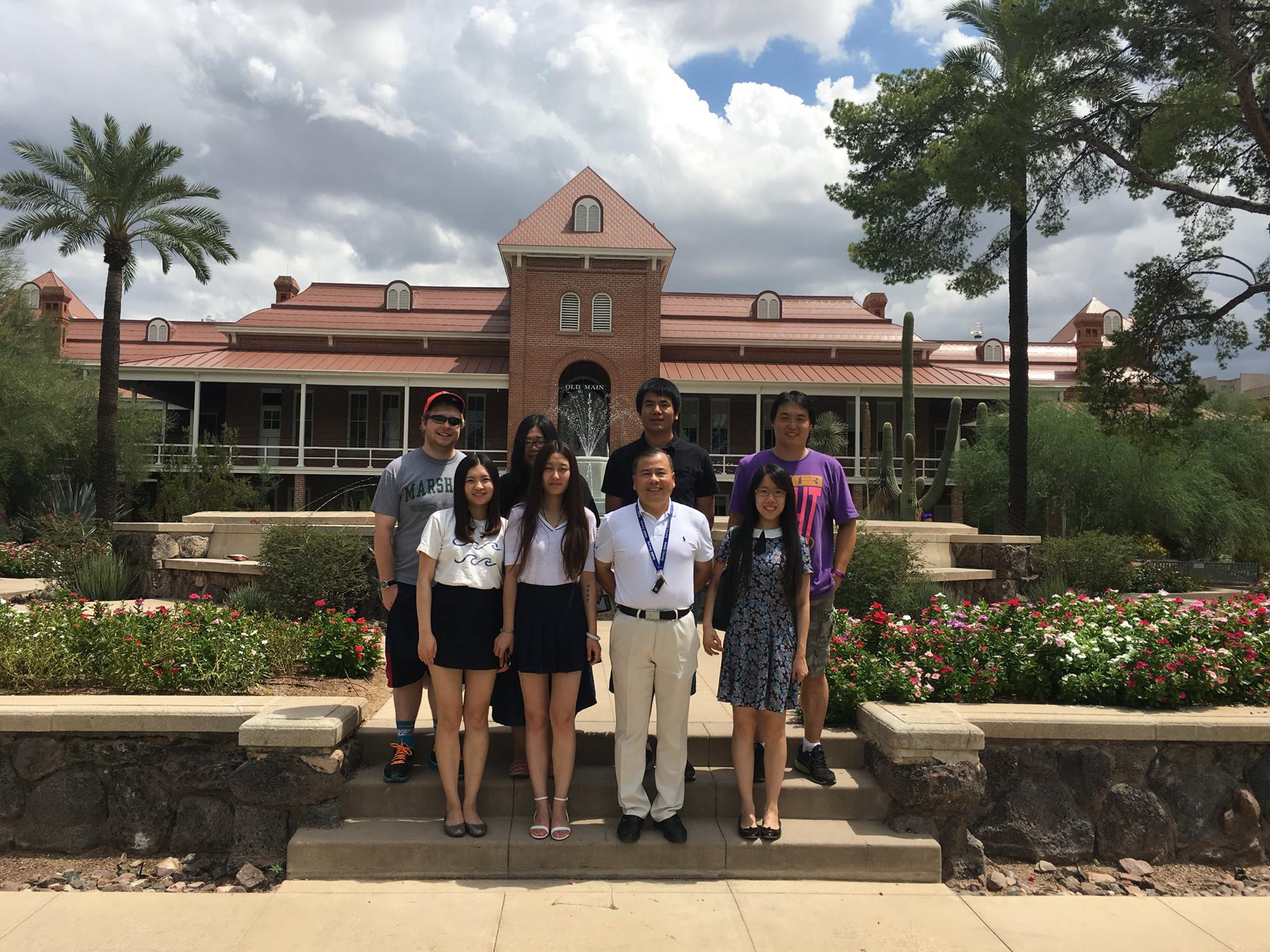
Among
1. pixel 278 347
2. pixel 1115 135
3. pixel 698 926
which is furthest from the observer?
pixel 278 347

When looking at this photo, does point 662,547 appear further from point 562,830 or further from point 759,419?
point 759,419

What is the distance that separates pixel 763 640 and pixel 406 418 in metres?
22.8

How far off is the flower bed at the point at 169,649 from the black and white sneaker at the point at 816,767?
301cm

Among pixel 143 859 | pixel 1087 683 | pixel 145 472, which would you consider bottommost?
pixel 143 859

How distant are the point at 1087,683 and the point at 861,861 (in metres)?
1.88

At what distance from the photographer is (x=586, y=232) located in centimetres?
2653

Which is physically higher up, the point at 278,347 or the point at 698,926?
the point at 278,347

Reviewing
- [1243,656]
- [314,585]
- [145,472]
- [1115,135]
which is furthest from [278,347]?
[1243,656]

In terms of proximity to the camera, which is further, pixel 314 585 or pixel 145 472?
pixel 145 472

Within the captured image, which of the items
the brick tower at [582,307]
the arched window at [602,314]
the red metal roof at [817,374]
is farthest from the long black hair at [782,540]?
the arched window at [602,314]

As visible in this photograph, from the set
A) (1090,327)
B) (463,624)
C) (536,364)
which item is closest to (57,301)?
(536,364)

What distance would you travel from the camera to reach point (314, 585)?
7.64 metres

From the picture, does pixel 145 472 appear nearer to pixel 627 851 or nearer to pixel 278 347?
pixel 278 347

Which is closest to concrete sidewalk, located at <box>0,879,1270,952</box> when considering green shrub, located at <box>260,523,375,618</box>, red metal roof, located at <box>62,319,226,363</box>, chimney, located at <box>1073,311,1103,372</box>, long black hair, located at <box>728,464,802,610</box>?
long black hair, located at <box>728,464,802,610</box>
